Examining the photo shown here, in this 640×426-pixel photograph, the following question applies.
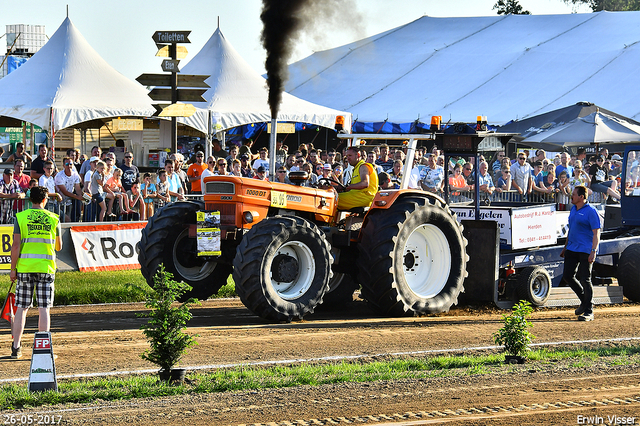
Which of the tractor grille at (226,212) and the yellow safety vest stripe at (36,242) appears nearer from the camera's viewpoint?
the yellow safety vest stripe at (36,242)

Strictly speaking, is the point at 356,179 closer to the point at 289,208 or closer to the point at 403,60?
the point at 289,208

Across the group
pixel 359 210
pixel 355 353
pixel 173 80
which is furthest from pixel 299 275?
pixel 173 80

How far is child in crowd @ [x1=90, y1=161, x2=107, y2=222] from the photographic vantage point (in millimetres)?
14305

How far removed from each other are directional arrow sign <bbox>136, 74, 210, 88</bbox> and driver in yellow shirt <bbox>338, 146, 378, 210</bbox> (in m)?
4.91

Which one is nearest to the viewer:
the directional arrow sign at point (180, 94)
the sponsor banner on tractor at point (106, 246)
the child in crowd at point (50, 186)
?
the sponsor banner on tractor at point (106, 246)

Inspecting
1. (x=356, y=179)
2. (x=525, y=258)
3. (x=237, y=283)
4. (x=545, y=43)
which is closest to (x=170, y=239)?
(x=237, y=283)

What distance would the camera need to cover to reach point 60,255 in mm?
13289

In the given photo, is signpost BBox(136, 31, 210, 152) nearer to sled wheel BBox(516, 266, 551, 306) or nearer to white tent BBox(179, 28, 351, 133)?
white tent BBox(179, 28, 351, 133)

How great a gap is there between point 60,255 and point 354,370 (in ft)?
25.4

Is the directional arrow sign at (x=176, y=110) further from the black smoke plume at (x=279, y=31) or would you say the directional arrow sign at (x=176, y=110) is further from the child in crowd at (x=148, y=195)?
the black smoke plume at (x=279, y=31)

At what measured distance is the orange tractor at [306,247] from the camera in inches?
359

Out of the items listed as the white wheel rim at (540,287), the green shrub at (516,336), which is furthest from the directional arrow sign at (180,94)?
the green shrub at (516,336)

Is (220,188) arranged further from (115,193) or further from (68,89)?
(68,89)

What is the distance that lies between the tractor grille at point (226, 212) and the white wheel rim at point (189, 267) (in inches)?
27.7
